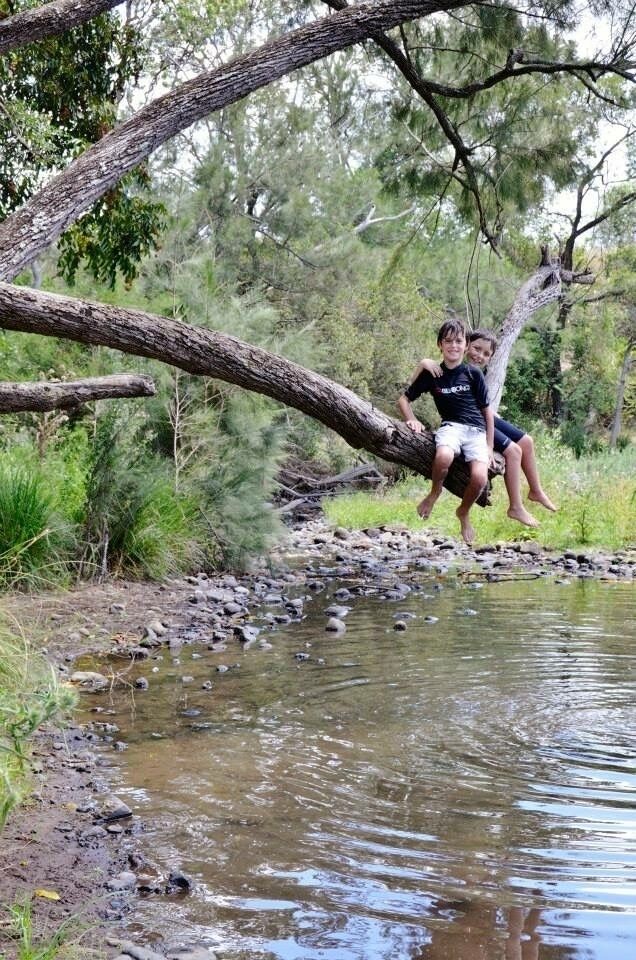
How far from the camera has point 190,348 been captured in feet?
16.0

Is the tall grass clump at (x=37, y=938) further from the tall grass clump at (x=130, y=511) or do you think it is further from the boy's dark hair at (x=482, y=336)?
the tall grass clump at (x=130, y=511)

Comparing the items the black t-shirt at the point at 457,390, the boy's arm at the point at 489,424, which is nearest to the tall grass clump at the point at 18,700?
the black t-shirt at the point at 457,390

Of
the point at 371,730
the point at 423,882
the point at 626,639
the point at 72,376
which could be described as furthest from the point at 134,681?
the point at 72,376

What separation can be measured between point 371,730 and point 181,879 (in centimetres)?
228

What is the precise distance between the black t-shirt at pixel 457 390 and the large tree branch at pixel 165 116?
6.89ft

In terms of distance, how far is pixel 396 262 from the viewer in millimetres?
10336

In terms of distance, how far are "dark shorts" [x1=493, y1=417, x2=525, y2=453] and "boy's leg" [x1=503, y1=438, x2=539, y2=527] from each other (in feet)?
0.11

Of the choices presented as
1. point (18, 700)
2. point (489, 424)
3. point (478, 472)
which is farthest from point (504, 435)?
point (18, 700)

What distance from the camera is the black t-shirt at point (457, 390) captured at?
21.7 ft

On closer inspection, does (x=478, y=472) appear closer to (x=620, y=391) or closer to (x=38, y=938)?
(x=38, y=938)

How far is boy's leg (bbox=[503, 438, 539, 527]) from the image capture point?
6.74m

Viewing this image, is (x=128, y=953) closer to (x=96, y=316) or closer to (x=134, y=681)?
(x=96, y=316)

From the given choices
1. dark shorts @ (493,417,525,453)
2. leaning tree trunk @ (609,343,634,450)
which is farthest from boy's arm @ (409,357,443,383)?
leaning tree trunk @ (609,343,634,450)

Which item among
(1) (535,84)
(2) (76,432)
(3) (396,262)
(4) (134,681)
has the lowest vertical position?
(4) (134,681)
